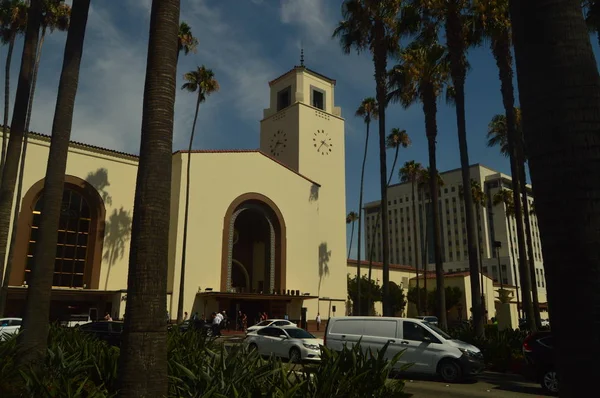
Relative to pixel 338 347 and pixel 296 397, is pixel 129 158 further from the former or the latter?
pixel 296 397

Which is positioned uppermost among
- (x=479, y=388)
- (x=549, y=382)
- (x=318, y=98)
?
(x=318, y=98)

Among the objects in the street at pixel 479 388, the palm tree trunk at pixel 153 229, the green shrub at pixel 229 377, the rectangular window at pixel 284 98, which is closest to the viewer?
the palm tree trunk at pixel 153 229

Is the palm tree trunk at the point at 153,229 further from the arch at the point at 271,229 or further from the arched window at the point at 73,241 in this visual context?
the arch at the point at 271,229

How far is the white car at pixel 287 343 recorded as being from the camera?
17.5 meters

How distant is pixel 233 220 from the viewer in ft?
127

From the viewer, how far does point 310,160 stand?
1884 inches

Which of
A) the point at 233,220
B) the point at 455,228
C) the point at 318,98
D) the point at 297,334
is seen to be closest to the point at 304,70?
the point at 318,98

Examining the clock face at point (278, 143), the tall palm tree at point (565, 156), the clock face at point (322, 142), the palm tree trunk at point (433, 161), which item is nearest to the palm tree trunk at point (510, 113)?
the palm tree trunk at point (433, 161)

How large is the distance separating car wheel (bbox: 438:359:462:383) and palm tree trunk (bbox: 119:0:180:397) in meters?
9.80

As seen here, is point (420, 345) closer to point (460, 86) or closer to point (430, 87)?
point (460, 86)

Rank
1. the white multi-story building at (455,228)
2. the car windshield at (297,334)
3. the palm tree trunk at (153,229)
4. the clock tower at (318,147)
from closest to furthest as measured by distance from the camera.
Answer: the palm tree trunk at (153,229) < the car windshield at (297,334) < the clock tower at (318,147) < the white multi-story building at (455,228)

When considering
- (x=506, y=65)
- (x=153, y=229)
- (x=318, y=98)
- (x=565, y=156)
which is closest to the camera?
(x=565, y=156)

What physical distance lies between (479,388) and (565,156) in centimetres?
1119

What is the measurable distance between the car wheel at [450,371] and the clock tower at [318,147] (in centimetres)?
2993
